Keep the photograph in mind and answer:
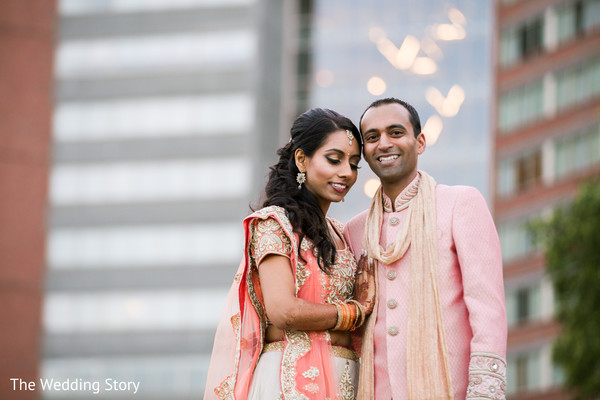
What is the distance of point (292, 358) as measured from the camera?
5316mm

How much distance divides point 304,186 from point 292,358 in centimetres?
99

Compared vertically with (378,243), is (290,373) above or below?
below

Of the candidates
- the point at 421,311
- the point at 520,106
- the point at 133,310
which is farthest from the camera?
the point at 133,310

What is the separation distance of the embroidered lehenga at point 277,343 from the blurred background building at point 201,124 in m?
41.7

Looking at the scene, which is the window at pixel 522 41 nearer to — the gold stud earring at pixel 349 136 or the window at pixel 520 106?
the window at pixel 520 106

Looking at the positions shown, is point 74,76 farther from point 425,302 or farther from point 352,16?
point 425,302

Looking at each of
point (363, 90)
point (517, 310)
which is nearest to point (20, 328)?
point (363, 90)

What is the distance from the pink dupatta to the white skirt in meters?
0.04

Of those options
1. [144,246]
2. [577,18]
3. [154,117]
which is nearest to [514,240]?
[577,18]

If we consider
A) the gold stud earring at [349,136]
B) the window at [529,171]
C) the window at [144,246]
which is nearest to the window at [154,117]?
the window at [144,246]

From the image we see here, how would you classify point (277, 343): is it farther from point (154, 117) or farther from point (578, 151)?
point (154, 117)

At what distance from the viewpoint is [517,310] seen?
44.3 metres

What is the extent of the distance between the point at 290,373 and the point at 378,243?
2.78 ft

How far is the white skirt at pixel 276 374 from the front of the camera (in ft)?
17.5
